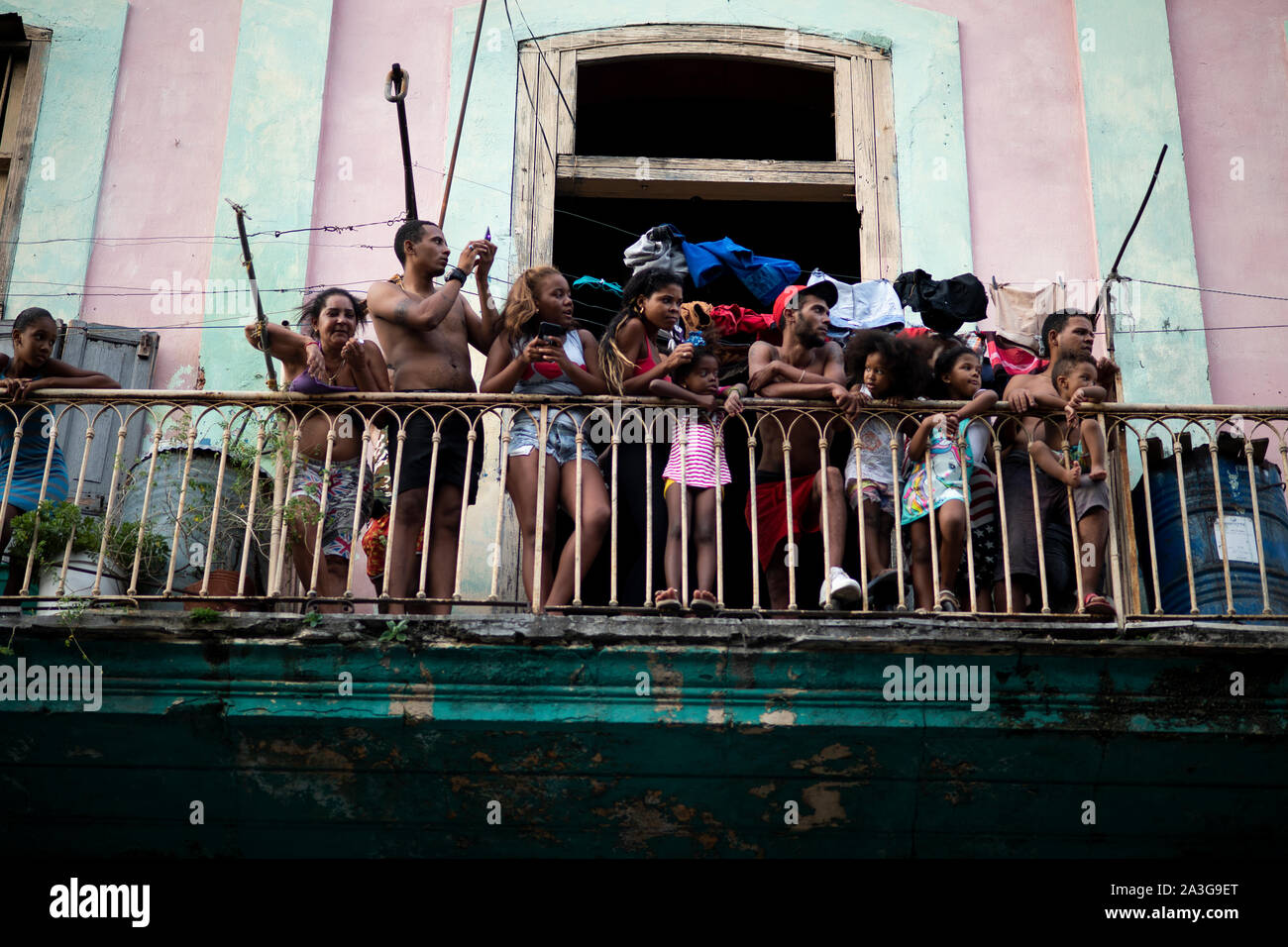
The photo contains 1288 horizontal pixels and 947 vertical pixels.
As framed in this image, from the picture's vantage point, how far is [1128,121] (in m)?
9.09

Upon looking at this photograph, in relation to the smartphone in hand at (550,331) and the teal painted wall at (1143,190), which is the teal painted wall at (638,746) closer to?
the smartphone in hand at (550,331)

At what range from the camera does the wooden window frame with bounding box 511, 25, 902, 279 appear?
8828 millimetres

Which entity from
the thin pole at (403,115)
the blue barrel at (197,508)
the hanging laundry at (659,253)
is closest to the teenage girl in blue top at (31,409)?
the blue barrel at (197,508)

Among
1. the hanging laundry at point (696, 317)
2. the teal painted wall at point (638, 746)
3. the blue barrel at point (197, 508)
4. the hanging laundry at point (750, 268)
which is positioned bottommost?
the teal painted wall at point (638, 746)

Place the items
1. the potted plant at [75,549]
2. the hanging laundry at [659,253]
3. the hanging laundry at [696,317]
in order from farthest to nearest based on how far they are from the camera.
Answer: the hanging laundry at [659,253] < the hanging laundry at [696,317] < the potted plant at [75,549]

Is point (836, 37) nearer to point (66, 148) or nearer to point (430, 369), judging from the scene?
point (430, 369)

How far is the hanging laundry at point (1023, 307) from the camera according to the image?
8.27m

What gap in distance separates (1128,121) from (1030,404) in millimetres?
3055

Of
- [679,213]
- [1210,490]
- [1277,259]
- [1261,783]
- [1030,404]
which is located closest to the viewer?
[1261,783]

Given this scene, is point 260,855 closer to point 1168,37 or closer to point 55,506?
point 55,506

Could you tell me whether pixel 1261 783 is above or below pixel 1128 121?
below

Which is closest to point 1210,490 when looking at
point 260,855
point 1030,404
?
point 1030,404

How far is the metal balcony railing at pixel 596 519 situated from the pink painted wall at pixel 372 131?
1.63 metres
